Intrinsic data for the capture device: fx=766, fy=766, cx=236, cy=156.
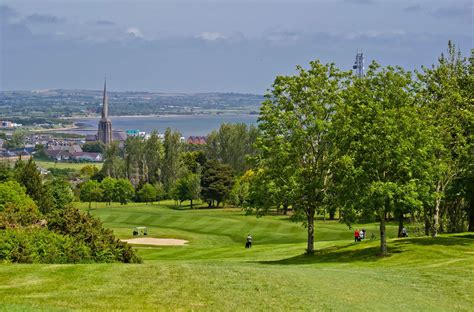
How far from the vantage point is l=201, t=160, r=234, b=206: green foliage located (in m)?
124

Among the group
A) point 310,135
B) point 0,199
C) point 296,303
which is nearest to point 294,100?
point 310,135

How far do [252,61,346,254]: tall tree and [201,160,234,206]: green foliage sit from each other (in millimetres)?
76223

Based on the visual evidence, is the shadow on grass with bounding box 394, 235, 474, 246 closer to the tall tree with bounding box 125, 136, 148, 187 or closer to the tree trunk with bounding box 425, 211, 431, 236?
the tree trunk with bounding box 425, 211, 431, 236

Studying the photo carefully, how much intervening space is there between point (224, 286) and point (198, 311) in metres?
3.96

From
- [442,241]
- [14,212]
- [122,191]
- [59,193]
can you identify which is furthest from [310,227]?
[122,191]

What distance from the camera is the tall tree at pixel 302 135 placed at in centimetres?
4656

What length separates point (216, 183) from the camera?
12450 cm

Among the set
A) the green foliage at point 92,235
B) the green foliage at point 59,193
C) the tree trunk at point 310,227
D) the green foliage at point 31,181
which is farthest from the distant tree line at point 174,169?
the green foliage at point 92,235

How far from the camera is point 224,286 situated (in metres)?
27.0

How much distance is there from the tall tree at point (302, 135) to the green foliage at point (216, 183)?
7622cm

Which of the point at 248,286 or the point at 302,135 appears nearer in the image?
the point at 248,286

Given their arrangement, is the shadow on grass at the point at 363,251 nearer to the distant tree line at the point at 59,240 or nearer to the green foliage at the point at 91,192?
the distant tree line at the point at 59,240

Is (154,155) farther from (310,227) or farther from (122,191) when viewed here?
(310,227)

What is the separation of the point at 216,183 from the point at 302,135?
259 ft
